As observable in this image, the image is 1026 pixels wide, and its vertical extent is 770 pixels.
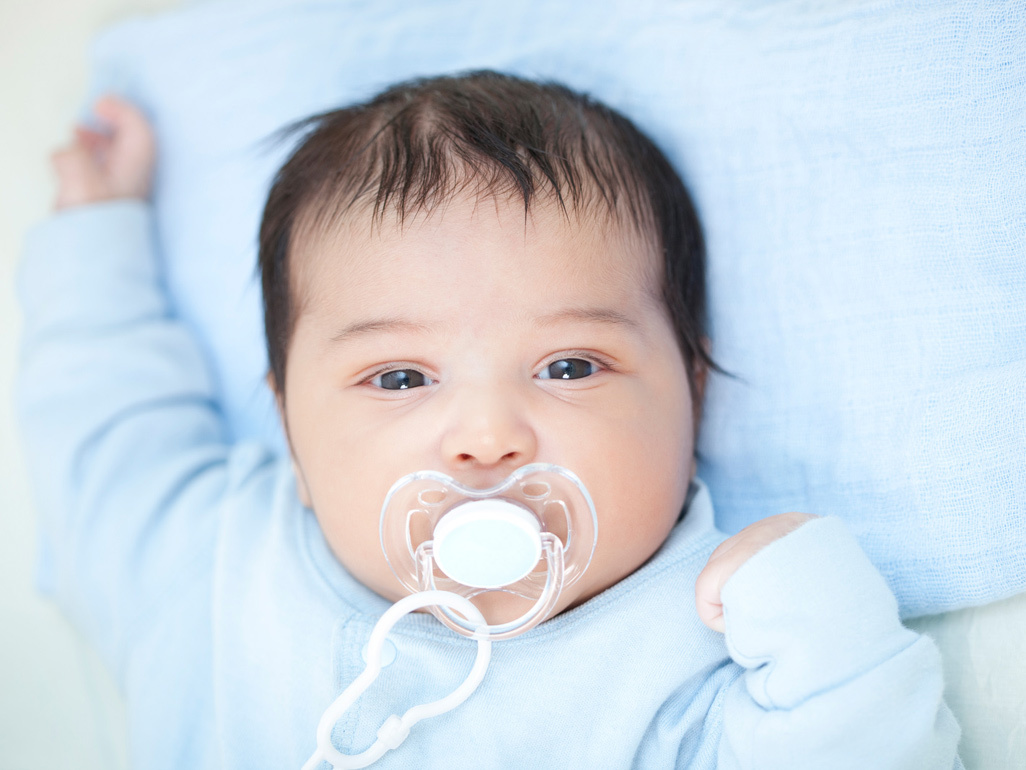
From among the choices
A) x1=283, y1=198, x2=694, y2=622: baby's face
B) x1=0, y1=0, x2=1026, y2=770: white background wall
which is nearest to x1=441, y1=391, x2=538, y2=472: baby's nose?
x1=283, y1=198, x2=694, y2=622: baby's face

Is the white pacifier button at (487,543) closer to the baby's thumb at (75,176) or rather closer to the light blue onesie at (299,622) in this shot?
the light blue onesie at (299,622)

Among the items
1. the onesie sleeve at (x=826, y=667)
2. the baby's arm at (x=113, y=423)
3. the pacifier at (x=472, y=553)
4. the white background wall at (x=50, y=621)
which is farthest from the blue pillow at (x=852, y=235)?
the baby's arm at (x=113, y=423)

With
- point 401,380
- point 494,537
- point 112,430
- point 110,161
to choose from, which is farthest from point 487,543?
point 110,161

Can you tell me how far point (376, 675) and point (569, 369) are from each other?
415mm

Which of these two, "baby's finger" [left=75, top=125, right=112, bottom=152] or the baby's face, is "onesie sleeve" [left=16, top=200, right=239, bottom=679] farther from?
the baby's face

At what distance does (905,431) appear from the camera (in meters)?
1.08

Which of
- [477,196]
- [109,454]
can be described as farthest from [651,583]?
[109,454]

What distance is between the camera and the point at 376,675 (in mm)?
950

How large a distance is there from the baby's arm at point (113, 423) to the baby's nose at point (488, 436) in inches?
25.1

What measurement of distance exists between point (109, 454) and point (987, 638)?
134cm

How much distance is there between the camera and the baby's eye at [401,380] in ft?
3.35

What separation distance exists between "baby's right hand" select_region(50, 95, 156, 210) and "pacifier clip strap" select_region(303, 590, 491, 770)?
1.14 meters

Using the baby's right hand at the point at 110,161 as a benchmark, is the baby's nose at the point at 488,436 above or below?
below

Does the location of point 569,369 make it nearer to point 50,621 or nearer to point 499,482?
point 499,482
